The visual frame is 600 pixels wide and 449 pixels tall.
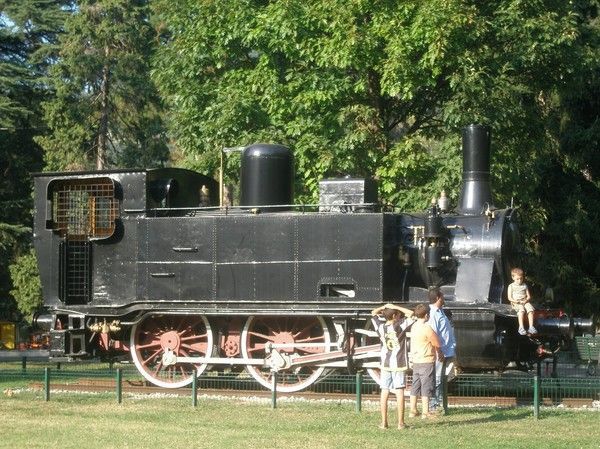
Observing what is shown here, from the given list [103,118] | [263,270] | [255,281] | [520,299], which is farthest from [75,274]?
[103,118]

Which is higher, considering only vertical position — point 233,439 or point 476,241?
point 476,241

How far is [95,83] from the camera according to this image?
121ft

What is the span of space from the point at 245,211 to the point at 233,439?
6.04 meters

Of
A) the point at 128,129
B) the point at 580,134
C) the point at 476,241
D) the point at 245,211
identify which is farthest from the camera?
the point at 128,129

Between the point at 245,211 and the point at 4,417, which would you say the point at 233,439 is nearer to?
the point at 4,417

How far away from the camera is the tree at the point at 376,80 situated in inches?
859

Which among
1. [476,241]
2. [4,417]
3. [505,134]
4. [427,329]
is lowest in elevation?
[4,417]

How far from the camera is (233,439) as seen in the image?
12.6m

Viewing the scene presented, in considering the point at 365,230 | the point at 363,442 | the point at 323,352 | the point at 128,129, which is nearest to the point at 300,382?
the point at 323,352

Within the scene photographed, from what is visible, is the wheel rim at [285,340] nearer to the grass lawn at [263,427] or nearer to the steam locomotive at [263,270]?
the steam locomotive at [263,270]

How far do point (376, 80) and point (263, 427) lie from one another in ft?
37.9

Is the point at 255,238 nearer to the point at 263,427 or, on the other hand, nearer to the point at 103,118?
the point at 263,427

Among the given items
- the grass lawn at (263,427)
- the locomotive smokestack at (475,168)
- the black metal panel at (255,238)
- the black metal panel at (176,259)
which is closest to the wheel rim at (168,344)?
the black metal panel at (176,259)

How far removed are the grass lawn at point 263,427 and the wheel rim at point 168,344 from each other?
5.95ft
